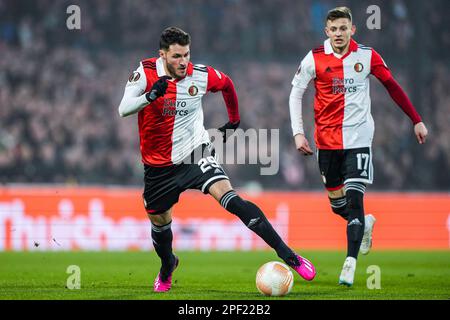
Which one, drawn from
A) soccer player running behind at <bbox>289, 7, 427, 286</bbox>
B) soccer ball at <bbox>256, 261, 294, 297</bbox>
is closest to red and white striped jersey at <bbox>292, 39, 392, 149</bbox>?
soccer player running behind at <bbox>289, 7, 427, 286</bbox>

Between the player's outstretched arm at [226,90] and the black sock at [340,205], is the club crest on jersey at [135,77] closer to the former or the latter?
the player's outstretched arm at [226,90]

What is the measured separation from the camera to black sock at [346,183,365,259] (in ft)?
27.7

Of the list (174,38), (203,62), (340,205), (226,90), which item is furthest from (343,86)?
(203,62)

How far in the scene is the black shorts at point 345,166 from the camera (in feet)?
28.7

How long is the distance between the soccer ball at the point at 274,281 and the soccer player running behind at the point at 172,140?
0.73 m

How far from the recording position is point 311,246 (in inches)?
702

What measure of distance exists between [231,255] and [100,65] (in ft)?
29.3

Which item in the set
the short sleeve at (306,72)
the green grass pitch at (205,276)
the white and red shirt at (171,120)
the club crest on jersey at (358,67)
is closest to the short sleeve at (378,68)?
the club crest on jersey at (358,67)

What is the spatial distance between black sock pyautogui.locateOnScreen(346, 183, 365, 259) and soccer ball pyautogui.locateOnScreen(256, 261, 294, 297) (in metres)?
1.06

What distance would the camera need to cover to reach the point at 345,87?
29.5 ft

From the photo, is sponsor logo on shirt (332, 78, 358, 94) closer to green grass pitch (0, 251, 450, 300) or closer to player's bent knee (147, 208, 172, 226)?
green grass pitch (0, 251, 450, 300)

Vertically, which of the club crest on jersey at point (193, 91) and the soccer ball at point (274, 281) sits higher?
the club crest on jersey at point (193, 91)
